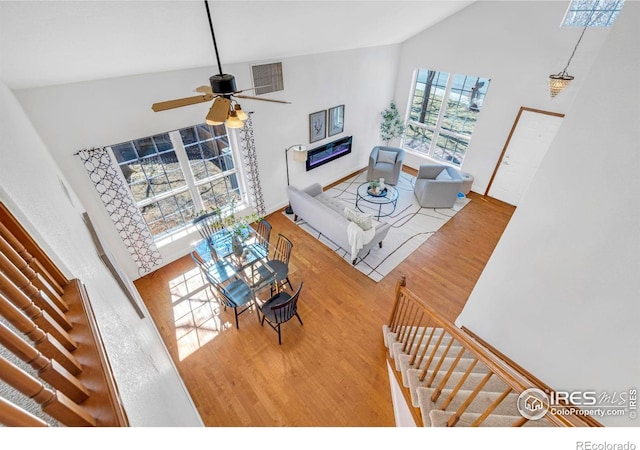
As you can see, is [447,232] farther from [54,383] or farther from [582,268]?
[54,383]

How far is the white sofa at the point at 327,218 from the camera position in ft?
15.9

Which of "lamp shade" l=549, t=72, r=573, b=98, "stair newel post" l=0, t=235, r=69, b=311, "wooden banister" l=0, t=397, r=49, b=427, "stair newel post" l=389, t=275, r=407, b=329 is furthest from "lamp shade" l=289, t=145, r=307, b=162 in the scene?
"wooden banister" l=0, t=397, r=49, b=427

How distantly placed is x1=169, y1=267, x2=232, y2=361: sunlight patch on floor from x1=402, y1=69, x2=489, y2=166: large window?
6158 mm

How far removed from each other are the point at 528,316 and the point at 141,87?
16.6ft

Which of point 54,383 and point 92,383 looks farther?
point 92,383

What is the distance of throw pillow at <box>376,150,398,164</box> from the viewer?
6.93 m

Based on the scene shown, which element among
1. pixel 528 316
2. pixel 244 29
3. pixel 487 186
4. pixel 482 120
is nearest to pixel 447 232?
pixel 487 186

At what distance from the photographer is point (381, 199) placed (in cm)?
616

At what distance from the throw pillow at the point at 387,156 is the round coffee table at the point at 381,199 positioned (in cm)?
76

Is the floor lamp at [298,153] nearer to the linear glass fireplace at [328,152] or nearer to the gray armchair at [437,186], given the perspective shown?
the linear glass fireplace at [328,152]

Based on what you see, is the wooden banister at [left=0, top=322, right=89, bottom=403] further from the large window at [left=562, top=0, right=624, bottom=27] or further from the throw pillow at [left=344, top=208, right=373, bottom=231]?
the large window at [left=562, top=0, right=624, bottom=27]

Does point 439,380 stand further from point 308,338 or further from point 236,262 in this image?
point 236,262

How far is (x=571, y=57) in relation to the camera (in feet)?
15.7

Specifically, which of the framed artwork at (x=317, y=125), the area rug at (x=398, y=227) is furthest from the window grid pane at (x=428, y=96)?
the framed artwork at (x=317, y=125)
